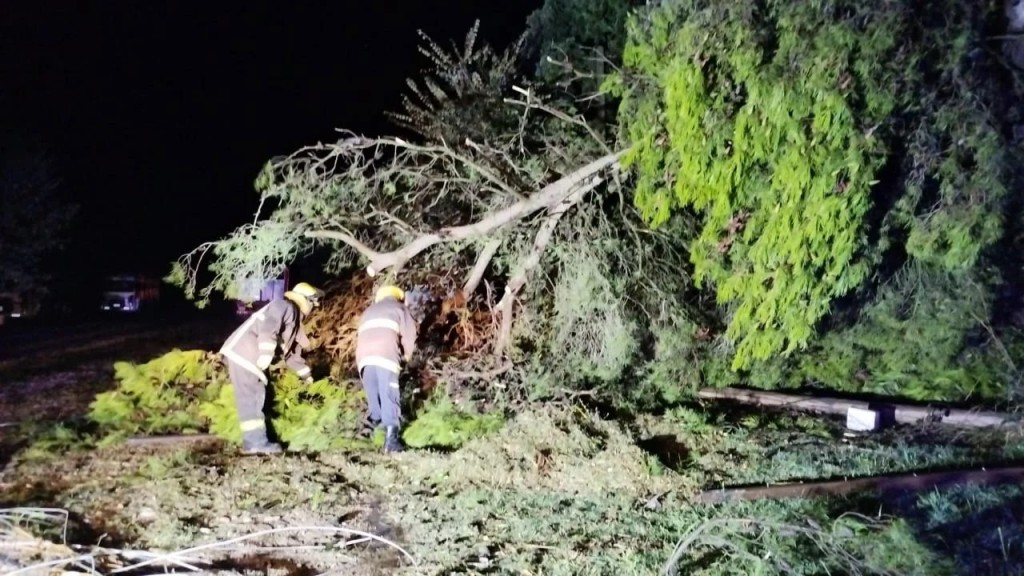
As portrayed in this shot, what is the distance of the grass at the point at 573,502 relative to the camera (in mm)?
4504

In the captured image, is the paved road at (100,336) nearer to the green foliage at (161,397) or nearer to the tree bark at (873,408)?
the green foliage at (161,397)

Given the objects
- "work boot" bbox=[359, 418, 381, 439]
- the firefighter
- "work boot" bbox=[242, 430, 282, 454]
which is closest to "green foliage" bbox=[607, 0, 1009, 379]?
the firefighter

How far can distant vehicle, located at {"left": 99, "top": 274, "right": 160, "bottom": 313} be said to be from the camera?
19.5 metres

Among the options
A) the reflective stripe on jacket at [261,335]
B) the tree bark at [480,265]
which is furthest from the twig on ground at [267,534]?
the tree bark at [480,265]

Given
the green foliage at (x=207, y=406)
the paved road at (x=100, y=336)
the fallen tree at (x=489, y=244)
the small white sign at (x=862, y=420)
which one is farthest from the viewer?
the paved road at (x=100, y=336)

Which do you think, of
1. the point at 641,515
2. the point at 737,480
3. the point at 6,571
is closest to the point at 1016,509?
the point at 737,480

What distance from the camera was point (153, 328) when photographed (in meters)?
15.8

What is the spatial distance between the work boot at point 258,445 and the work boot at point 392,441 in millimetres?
851

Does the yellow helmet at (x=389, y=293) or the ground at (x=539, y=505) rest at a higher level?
the yellow helmet at (x=389, y=293)

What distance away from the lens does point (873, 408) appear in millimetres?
8000

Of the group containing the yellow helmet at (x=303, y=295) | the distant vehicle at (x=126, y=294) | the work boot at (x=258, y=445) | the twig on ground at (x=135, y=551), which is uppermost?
the distant vehicle at (x=126, y=294)

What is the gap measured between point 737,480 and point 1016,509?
174 cm

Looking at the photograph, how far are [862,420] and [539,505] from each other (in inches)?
150

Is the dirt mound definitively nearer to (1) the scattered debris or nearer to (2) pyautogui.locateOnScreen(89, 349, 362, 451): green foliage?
(2) pyautogui.locateOnScreen(89, 349, 362, 451): green foliage
